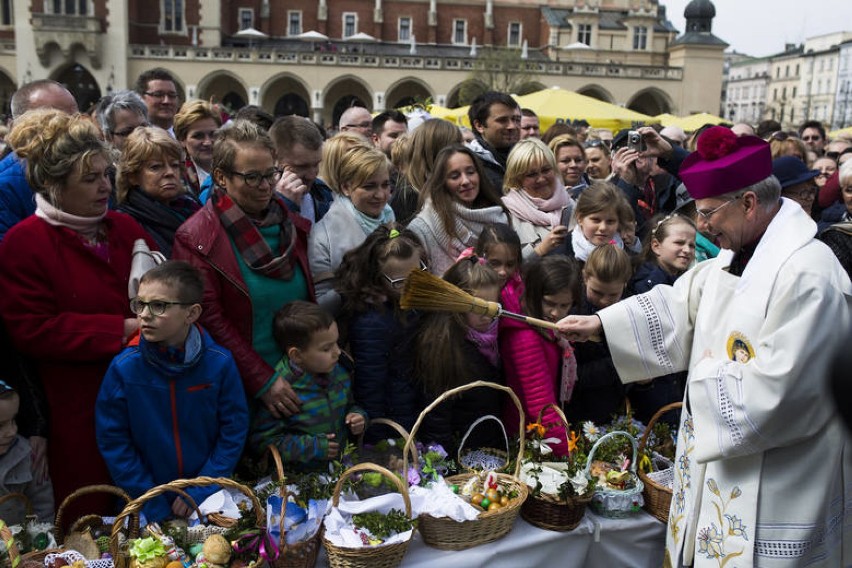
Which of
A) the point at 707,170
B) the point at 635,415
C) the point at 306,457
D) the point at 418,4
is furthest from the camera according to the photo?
the point at 418,4

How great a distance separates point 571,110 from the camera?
14.2 meters

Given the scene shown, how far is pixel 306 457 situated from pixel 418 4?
54916 millimetres

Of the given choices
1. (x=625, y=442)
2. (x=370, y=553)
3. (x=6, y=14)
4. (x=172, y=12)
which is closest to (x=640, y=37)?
(x=172, y=12)

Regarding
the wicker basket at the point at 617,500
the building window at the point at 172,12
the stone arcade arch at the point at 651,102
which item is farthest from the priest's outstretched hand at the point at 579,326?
the building window at the point at 172,12

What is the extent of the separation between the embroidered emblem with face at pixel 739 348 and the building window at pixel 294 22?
2152 inches

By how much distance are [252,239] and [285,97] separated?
44.8 m

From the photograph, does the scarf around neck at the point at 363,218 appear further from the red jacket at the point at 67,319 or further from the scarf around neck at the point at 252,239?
the red jacket at the point at 67,319

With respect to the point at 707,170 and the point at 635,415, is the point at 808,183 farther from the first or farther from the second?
the point at 707,170

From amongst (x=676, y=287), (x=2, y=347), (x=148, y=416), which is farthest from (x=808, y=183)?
(x=2, y=347)

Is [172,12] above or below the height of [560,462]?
above

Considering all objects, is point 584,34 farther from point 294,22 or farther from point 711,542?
point 711,542

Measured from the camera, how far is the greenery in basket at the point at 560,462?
3.19 m

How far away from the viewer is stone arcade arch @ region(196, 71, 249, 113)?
42.9 m

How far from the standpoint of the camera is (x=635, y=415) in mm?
4070
